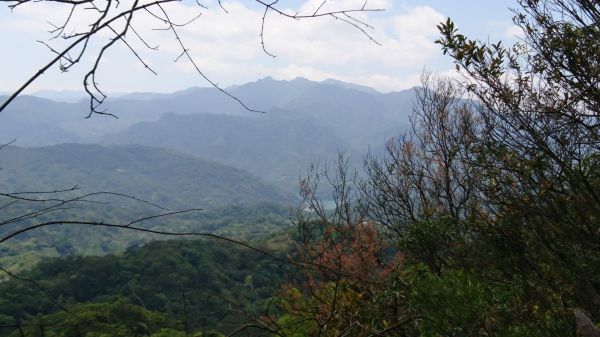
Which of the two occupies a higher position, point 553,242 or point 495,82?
point 495,82

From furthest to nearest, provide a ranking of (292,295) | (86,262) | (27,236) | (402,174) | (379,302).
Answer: (27,236) → (86,262) → (402,174) → (292,295) → (379,302)

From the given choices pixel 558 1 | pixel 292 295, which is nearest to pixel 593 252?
pixel 558 1

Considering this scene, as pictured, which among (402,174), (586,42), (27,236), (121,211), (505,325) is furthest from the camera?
(121,211)

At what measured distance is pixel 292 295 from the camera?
379 inches

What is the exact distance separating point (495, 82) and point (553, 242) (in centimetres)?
198

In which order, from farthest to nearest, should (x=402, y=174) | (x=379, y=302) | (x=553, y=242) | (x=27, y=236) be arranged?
1. (x=27, y=236)
2. (x=402, y=174)
3. (x=379, y=302)
4. (x=553, y=242)

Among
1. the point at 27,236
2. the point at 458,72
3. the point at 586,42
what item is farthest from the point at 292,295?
the point at 27,236

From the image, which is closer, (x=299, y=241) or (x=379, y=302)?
(x=379, y=302)

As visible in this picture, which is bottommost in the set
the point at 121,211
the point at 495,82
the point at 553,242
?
the point at 121,211

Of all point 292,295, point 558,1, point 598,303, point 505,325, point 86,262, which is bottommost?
point 86,262

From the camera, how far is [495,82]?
559 cm

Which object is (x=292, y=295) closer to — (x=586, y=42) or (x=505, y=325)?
(x=505, y=325)

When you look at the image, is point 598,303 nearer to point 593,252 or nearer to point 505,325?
point 593,252

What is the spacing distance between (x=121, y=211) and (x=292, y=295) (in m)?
165
